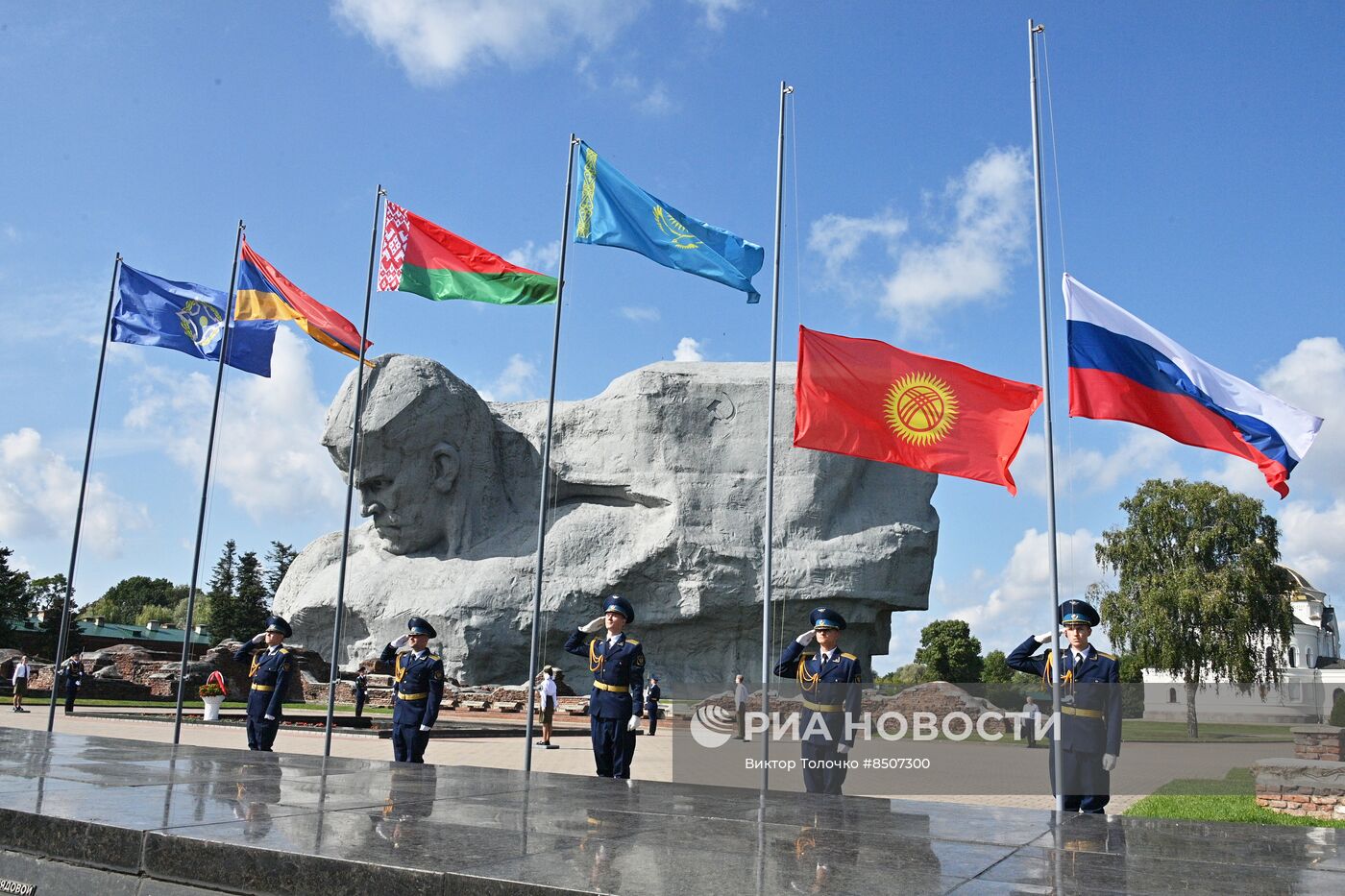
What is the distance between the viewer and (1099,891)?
3236 millimetres

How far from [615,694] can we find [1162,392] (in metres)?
4.43

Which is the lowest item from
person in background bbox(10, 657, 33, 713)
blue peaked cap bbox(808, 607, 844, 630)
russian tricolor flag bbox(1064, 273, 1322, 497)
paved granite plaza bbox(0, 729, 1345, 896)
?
person in background bbox(10, 657, 33, 713)

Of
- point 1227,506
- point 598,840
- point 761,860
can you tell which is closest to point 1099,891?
point 761,860

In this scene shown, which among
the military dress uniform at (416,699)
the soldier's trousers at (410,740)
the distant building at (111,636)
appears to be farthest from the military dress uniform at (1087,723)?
the distant building at (111,636)

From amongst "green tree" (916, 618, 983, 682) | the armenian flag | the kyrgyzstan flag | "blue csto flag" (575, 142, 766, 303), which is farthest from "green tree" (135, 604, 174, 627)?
the kyrgyzstan flag

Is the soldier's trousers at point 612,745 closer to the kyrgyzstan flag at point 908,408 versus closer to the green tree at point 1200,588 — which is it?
the kyrgyzstan flag at point 908,408

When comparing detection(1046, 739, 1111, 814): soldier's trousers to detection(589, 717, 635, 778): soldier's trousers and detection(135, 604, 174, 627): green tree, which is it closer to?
detection(589, 717, 635, 778): soldier's trousers

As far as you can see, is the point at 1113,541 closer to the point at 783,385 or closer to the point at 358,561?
the point at 783,385

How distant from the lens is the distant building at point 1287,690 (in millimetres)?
13484

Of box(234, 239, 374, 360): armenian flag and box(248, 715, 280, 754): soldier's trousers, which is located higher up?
box(234, 239, 374, 360): armenian flag

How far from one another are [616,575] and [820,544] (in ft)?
14.8

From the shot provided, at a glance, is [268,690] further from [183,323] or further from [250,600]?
[250,600]

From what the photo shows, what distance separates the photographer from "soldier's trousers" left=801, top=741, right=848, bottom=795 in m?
6.69

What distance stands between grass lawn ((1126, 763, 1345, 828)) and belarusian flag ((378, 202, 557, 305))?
7169mm
